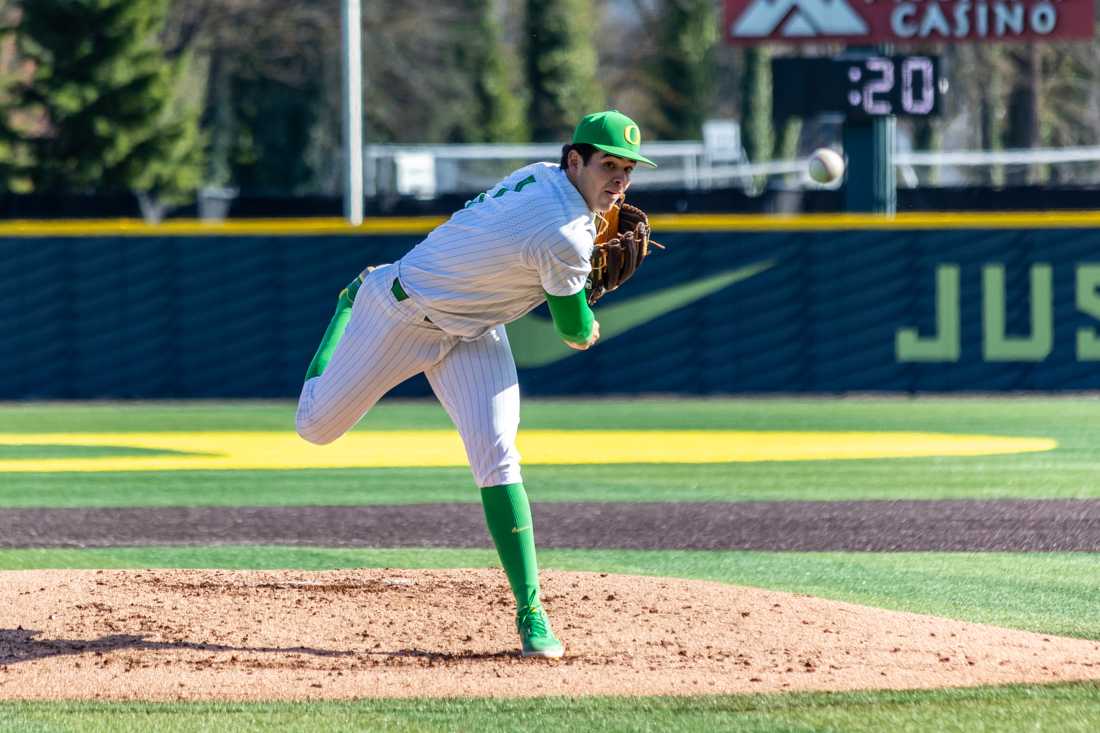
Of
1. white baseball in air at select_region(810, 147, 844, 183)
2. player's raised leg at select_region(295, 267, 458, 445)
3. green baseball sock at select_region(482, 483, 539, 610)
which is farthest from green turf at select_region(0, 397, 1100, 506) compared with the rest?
green baseball sock at select_region(482, 483, 539, 610)

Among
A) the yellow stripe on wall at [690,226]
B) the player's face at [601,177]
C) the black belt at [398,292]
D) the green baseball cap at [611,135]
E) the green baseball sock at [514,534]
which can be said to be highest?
the yellow stripe on wall at [690,226]

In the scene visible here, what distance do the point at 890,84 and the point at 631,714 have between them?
12.8 metres

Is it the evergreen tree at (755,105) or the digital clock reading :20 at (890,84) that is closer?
the digital clock reading :20 at (890,84)

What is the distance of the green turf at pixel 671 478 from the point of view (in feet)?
32.2

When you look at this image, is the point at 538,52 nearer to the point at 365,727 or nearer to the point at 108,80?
the point at 108,80

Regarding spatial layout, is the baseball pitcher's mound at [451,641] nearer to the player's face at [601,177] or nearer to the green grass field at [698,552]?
the green grass field at [698,552]

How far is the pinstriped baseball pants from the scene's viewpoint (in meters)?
5.35

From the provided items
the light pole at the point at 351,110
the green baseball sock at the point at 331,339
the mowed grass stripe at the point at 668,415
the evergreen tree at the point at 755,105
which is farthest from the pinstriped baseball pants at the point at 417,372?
the evergreen tree at the point at 755,105

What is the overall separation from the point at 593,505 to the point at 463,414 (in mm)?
4185

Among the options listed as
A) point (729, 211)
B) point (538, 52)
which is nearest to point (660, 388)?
point (729, 211)

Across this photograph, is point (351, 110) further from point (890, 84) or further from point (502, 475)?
point (502, 475)

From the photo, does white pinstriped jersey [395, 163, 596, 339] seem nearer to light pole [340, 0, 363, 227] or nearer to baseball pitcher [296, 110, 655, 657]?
baseball pitcher [296, 110, 655, 657]

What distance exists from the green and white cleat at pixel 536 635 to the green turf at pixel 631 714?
19.2 inches

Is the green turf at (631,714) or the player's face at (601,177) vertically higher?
the player's face at (601,177)
